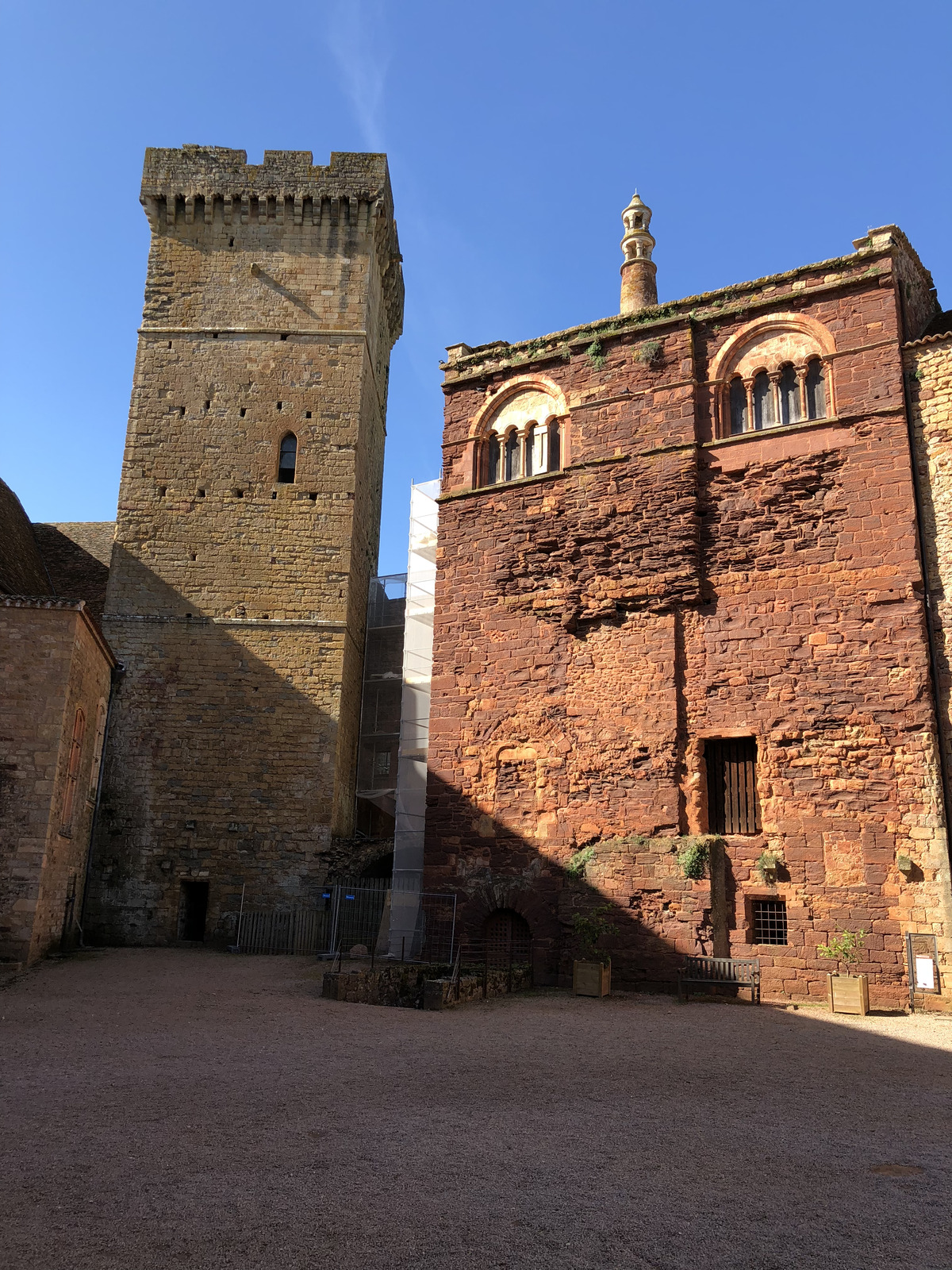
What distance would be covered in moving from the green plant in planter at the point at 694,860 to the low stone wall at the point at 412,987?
9.15 ft

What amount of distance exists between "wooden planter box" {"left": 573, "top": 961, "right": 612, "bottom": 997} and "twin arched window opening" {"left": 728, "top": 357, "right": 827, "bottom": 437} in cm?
805

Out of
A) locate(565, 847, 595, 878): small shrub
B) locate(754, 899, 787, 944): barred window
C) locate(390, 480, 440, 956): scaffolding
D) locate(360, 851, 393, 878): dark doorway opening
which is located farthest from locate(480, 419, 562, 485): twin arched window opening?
locate(360, 851, 393, 878): dark doorway opening

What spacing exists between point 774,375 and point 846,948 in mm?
8232

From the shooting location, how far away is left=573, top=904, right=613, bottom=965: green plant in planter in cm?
1302

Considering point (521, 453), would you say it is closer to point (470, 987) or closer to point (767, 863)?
point (767, 863)

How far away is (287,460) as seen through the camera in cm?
2053

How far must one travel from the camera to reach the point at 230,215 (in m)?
21.8

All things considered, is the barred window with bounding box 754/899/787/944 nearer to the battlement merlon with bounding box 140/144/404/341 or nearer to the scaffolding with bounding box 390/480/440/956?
the scaffolding with bounding box 390/480/440/956

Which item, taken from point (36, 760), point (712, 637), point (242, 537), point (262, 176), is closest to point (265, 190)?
point (262, 176)

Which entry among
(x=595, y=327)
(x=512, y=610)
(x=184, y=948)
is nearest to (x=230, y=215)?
(x=595, y=327)

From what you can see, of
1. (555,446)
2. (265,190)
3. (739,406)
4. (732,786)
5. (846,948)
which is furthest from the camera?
(265,190)

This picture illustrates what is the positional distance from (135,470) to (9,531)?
3.19 metres

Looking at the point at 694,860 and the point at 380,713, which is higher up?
the point at 380,713

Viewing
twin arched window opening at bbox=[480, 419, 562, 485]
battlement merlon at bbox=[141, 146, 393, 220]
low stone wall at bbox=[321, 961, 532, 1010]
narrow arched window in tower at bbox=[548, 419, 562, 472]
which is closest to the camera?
low stone wall at bbox=[321, 961, 532, 1010]
